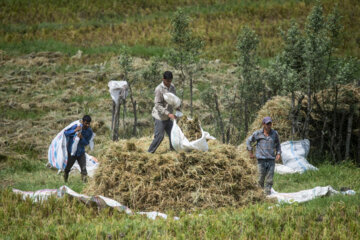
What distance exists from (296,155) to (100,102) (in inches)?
332

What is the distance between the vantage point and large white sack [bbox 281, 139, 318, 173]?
9.76 m

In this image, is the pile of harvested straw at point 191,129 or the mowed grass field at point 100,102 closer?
the mowed grass field at point 100,102

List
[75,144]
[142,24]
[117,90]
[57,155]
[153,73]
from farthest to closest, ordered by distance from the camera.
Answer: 1. [142,24]
2. [153,73]
3. [117,90]
4. [57,155]
5. [75,144]

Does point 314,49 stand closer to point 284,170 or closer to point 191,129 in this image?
point 284,170

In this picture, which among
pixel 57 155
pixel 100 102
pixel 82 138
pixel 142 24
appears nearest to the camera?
pixel 82 138

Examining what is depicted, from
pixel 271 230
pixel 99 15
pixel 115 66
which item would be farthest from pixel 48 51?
pixel 271 230

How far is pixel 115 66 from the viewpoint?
20281 millimetres

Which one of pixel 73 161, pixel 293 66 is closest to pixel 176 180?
pixel 73 161

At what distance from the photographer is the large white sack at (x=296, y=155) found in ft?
32.0

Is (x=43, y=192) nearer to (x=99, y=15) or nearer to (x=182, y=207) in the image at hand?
(x=182, y=207)

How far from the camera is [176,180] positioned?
6898 millimetres

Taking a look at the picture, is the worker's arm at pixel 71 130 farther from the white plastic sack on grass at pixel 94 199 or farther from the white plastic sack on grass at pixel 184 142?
the white plastic sack on grass at pixel 184 142

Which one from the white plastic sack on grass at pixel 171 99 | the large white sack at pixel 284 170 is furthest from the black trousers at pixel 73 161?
the large white sack at pixel 284 170

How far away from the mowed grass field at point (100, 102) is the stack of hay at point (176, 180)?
29cm
